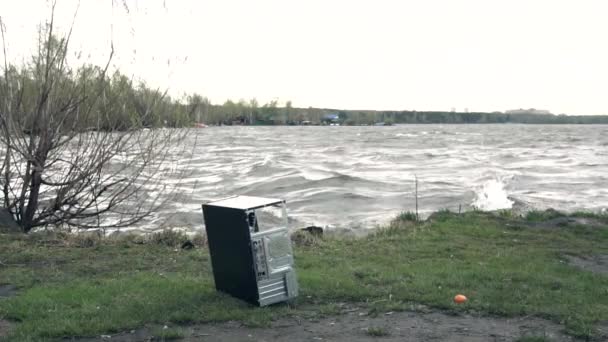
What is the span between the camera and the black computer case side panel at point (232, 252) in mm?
6228

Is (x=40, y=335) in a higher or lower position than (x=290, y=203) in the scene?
higher

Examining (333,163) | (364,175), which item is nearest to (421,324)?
(364,175)

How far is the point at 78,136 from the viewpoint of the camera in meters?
10.8

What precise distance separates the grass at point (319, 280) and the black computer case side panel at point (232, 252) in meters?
0.15

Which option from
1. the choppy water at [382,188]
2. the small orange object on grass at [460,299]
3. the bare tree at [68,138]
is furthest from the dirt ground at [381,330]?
the choppy water at [382,188]

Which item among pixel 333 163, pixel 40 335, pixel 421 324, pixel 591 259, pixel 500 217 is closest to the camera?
pixel 40 335

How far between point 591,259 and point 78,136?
27.1 feet

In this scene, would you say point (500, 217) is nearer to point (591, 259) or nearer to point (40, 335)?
point (591, 259)

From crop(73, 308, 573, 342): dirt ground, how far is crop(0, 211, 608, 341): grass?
0.17 meters

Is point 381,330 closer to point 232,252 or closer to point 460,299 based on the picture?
point 460,299

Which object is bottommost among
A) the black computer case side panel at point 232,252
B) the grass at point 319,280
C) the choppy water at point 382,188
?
the choppy water at point 382,188

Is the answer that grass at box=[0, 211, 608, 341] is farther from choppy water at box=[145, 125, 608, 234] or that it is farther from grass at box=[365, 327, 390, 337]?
choppy water at box=[145, 125, 608, 234]

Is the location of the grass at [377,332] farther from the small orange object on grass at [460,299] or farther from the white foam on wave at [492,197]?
the white foam on wave at [492,197]

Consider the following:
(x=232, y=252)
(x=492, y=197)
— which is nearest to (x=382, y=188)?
(x=492, y=197)
